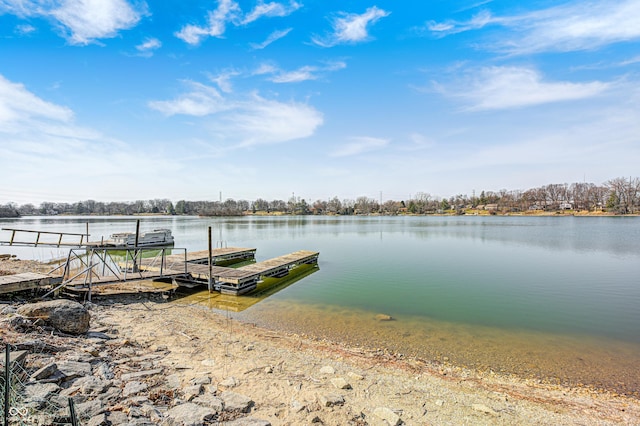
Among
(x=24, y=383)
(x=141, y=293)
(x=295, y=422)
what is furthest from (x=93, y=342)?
(x=141, y=293)

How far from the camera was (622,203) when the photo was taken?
310 ft

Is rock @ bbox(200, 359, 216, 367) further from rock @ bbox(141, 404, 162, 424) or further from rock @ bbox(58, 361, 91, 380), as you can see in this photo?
rock @ bbox(141, 404, 162, 424)

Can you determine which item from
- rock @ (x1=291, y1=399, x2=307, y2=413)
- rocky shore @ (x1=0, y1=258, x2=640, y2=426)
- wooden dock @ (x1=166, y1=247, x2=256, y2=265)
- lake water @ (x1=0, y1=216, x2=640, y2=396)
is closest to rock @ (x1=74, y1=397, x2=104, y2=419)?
rocky shore @ (x1=0, y1=258, x2=640, y2=426)

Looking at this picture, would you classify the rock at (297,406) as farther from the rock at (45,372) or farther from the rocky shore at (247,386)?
the rock at (45,372)

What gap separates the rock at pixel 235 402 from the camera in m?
4.66

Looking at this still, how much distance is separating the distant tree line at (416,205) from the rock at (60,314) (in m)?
119

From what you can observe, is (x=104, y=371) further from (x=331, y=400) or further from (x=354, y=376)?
(x=354, y=376)

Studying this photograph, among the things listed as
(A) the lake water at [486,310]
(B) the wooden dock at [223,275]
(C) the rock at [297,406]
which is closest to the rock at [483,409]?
(A) the lake water at [486,310]

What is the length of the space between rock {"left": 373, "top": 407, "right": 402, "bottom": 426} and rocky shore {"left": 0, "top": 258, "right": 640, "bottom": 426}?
0.8 inches

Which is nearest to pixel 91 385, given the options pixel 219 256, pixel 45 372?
pixel 45 372

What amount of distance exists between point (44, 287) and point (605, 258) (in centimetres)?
3151

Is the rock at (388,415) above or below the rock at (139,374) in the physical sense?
below

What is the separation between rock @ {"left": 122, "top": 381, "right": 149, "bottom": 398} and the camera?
4.70 metres

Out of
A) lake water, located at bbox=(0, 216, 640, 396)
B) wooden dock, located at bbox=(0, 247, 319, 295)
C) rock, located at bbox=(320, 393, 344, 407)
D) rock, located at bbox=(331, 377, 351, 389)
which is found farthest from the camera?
wooden dock, located at bbox=(0, 247, 319, 295)
